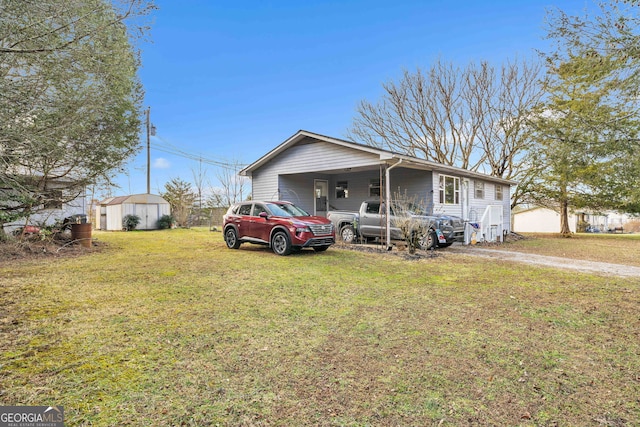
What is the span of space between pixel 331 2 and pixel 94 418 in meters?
16.0

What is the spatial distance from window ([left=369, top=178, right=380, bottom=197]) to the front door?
8.73 ft

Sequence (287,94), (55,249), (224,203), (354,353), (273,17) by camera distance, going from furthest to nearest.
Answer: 1. (224,203)
2. (287,94)
3. (273,17)
4. (55,249)
5. (354,353)

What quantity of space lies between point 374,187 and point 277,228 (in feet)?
24.0

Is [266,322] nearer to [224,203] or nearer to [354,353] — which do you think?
[354,353]

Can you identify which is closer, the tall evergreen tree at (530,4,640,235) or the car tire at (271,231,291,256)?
the tall evergreen tree at (530,4,640,235)

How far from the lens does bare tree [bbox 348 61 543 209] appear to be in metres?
21.4

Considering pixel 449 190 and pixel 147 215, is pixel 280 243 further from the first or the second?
pixel 147 215

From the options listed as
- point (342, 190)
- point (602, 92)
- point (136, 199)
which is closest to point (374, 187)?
point (342, 190)

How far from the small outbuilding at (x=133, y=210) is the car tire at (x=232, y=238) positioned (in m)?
13.1

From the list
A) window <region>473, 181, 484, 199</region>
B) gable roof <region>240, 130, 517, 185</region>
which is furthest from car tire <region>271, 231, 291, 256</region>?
window <region>473, 181, 484, 199</region>

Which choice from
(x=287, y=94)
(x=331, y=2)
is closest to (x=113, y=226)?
(x=287, y=94)

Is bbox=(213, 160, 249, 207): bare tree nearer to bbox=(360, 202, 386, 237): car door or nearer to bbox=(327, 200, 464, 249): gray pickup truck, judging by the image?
bbox=(327, 200, 464, 249): gray pickup truck

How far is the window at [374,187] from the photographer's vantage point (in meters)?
15.5

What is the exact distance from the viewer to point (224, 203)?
2364 centimetres
